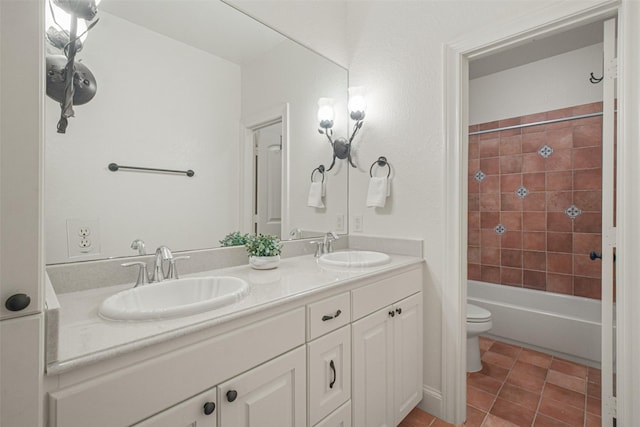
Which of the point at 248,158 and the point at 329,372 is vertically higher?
the point at 248,158

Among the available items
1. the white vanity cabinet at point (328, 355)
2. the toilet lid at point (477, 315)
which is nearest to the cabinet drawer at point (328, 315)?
the white vanity cabinet at point (328, 355)

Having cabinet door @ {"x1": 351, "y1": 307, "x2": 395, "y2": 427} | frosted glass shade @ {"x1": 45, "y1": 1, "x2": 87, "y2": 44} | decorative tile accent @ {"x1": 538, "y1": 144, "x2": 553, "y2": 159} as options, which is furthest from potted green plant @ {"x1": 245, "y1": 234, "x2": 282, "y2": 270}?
decorative tile accent @ {"x1": 538, "y1": 144, "x2": 553, "y2": 159}

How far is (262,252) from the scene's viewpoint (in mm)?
1448

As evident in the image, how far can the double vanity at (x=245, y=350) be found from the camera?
2.15 ft

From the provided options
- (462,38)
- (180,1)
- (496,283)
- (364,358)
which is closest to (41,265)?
(364,358)

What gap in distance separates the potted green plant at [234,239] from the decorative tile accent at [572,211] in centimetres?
266

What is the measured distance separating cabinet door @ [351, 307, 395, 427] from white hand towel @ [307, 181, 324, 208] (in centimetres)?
84

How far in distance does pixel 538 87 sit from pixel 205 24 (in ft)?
9.17

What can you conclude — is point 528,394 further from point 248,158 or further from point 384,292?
point 248,158

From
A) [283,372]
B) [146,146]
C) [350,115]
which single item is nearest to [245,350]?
[283,372]

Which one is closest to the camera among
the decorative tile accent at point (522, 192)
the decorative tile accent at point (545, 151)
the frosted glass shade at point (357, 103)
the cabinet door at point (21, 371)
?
the cabinet door at point (21, 371)

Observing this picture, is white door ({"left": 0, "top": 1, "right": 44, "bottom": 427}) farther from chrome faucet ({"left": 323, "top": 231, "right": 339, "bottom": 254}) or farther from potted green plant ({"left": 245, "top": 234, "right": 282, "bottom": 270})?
chrome faucet ({"left": 323, "top": 231, "right": 339, "bottom": 254})

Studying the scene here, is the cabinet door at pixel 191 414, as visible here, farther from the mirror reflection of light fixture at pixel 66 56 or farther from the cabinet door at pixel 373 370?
the mirror reflection of light fixture at pixel 66 56

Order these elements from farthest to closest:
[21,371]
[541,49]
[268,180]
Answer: [541,49]
[268,180]
[21,371]
